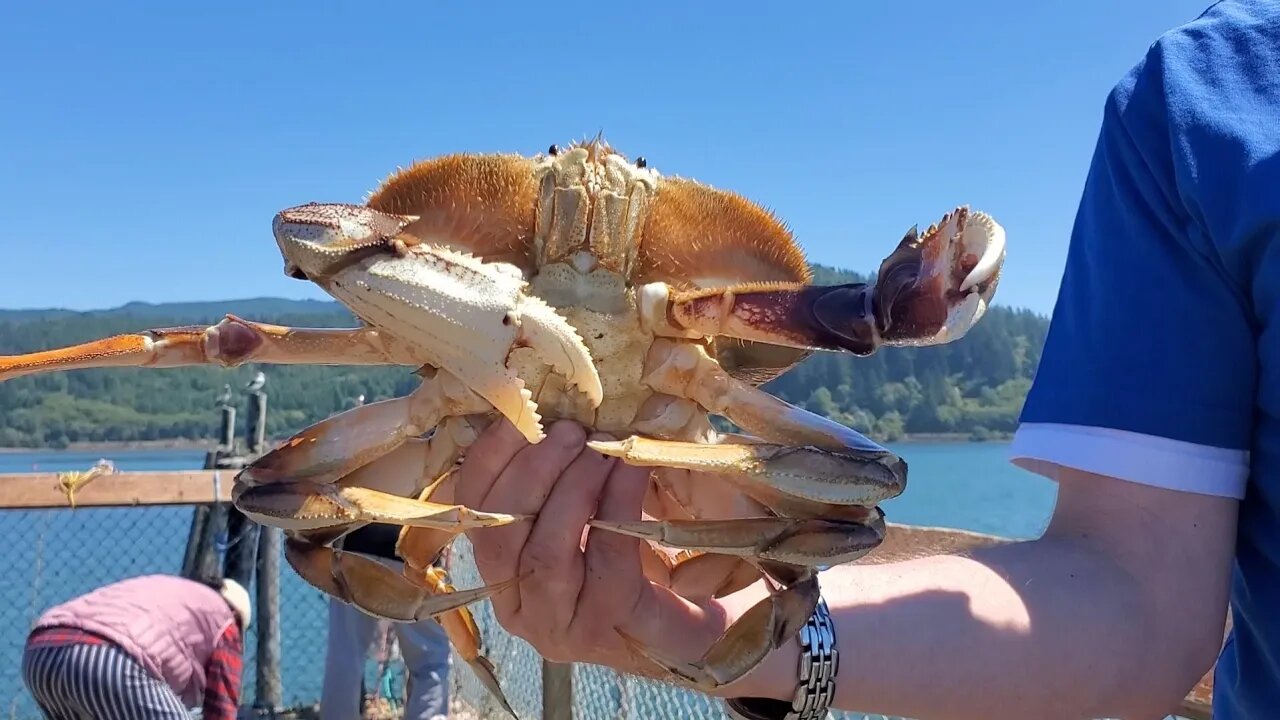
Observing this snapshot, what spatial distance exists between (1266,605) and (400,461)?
1850mm

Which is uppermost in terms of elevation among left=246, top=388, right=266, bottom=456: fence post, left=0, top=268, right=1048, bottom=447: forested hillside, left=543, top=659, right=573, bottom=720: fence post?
left=246, top=388, right=266, bottom=456: fence post

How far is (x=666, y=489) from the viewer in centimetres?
244

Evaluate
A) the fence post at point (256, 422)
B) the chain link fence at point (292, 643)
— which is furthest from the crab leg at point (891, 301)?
the fence post at point (256, 422)

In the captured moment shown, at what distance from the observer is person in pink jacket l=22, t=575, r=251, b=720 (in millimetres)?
4320

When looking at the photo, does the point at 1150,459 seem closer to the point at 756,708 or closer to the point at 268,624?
the point at 756,708

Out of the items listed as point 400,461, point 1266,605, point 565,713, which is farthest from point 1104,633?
point 565,713

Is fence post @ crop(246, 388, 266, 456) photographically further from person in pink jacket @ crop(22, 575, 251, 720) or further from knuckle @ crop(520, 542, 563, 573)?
knuckle @ crop(520, 542, 563, 573)

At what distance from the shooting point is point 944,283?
180cm

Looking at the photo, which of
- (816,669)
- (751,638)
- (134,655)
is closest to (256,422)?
(134,655)

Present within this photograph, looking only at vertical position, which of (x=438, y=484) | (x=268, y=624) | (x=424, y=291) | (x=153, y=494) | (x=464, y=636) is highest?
(x=424, y=291)

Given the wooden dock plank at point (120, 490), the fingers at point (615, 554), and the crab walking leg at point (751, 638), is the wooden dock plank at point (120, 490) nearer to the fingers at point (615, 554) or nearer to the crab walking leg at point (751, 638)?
the fingers at point (615, 554)

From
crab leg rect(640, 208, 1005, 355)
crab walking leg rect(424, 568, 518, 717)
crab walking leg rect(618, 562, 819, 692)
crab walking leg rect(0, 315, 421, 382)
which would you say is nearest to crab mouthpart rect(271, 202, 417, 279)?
crab walking leg rect(0, 315, 421, 382)

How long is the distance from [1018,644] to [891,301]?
0.70 metres

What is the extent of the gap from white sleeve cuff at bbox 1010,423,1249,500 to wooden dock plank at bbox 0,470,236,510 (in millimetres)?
4001
